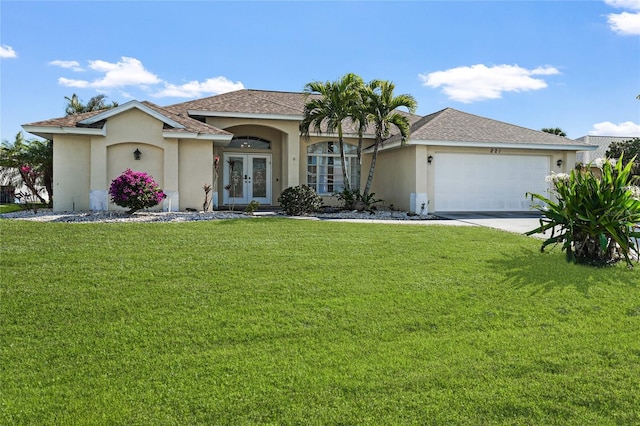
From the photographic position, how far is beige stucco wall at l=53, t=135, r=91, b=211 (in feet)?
53.0

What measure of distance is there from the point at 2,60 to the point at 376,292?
11697 mm

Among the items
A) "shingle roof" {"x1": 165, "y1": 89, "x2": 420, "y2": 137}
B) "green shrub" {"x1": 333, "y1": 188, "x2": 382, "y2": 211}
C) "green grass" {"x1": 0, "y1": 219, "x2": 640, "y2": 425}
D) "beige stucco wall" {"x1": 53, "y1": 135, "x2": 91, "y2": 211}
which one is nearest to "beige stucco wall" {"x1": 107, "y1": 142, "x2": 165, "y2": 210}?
"beige stucco wall" {"x1": 53, "y1": 135, "x2": 91, "y2": 211}

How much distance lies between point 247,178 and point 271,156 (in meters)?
1.54

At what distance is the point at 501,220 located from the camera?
50.3 feet

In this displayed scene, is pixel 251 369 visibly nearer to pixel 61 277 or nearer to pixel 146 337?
→ pixel 146 337

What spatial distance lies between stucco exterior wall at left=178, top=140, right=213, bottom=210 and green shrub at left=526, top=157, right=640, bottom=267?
11.8m

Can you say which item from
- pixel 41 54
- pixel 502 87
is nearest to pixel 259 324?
pixel 41 54

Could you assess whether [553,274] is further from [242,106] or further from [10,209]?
[10,209]

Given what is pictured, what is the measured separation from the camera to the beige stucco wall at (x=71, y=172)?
1616 centimetres

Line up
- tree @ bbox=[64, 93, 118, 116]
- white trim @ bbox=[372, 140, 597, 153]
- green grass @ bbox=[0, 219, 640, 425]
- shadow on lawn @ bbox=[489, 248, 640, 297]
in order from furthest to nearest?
tree @ bbox=[64, 93, 118, 116]
white trim @ bbox=[372, 140, 597, 153]
shadow on lawn @ bbox=[489, 248, 640, 297]
green grass @ bbox=[0, 219, 640, 425]

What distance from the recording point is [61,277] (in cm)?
674

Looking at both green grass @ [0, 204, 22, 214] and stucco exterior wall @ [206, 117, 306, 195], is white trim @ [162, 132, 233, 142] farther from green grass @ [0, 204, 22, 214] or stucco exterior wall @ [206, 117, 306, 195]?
green grass @ [0, 204, 22, 214]

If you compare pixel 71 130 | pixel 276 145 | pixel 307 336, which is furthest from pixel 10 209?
pixel 307 336

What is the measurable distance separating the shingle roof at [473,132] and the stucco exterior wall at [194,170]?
7.54 m
